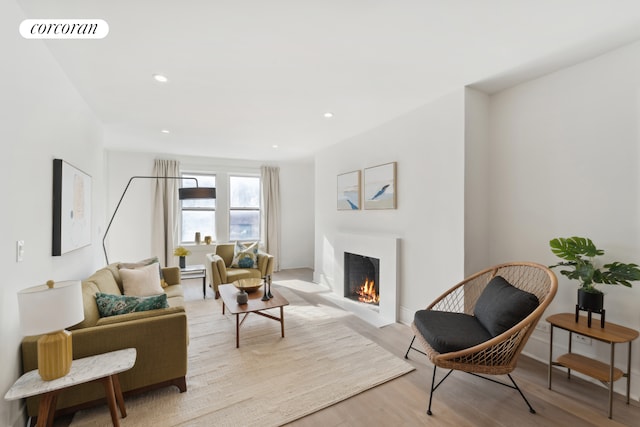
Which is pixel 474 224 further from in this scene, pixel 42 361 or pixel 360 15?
pixel 42 361

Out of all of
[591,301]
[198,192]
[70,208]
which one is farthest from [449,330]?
[198,192]

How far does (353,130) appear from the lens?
3.98m

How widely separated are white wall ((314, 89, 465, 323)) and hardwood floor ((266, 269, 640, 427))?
940 mm

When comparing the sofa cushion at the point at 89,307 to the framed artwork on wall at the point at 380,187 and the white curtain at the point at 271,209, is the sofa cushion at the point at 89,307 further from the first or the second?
the white curtain at the point at 271,209

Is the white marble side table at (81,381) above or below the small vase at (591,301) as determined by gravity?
below

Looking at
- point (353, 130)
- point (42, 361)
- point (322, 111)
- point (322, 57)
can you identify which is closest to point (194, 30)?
point (322, 57)

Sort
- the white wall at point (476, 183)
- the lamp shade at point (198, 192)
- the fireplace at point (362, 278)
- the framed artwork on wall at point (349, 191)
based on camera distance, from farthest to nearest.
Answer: the lamp shade at point (198, 192), the framed artwork on wall at point (349, 191), the fireplace at point (362, 278), the white wall at point (476, 183)

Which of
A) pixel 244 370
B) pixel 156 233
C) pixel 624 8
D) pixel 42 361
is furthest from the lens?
pixel 156 233

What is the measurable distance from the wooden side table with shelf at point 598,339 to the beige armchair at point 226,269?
12.0 feet

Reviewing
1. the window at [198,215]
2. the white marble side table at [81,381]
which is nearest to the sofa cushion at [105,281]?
the white marble side table at [81,381]

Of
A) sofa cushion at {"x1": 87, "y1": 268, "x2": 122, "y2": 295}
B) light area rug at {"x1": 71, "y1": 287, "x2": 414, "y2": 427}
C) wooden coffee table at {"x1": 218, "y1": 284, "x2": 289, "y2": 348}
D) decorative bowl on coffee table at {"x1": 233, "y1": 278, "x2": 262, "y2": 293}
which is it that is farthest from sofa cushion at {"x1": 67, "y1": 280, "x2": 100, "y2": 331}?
decorative bowl on coffee table at {"x1": 233, "y1": 278, "x2": 262, "y2": 293}

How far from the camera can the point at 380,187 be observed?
12.0ft

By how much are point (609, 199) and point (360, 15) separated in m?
2.25

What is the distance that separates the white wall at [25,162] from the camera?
1492 millimetres
